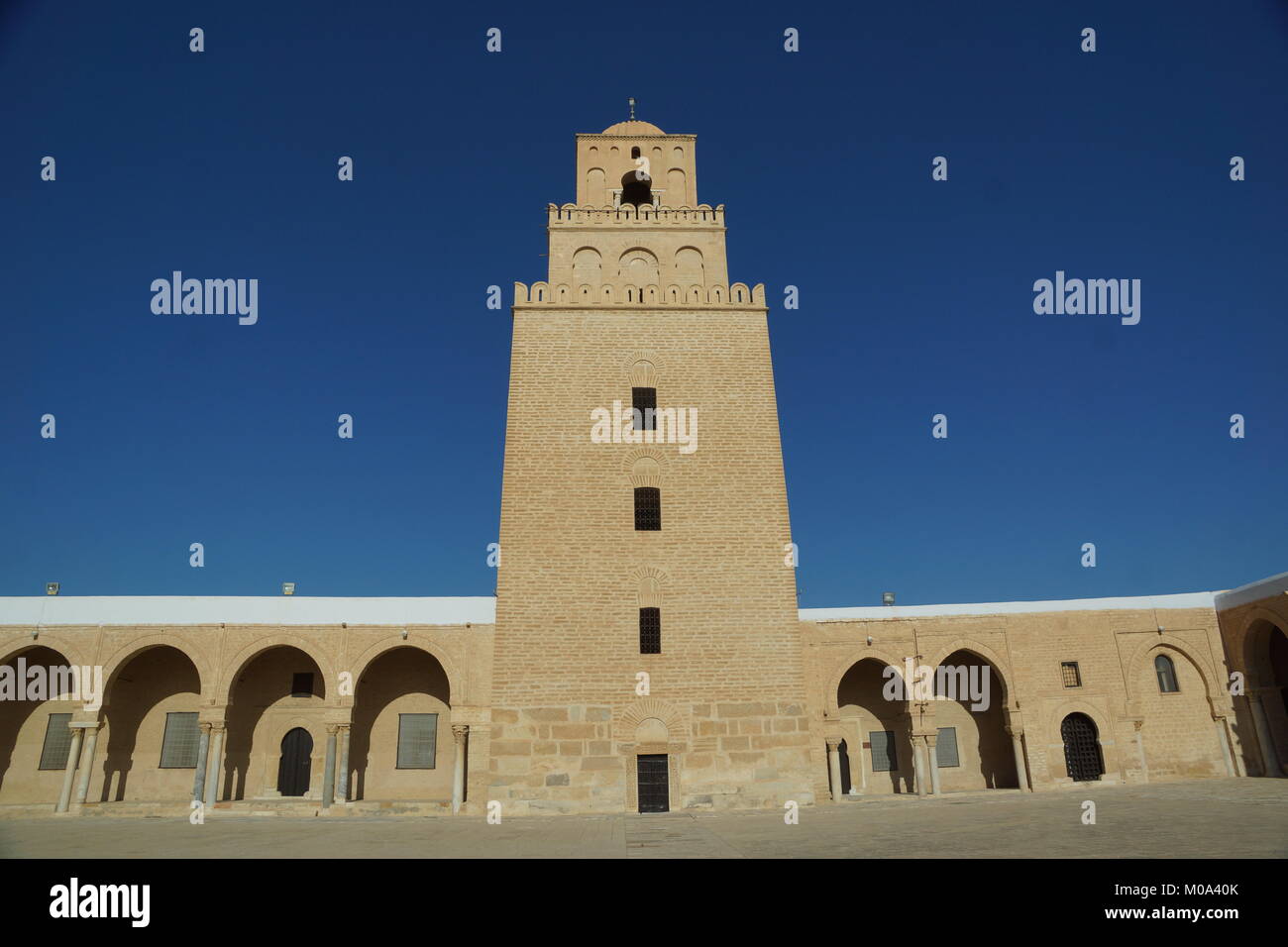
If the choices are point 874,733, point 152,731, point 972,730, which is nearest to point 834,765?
point 874,733

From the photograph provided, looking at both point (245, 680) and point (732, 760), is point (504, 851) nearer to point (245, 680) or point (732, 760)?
point (732, 760)

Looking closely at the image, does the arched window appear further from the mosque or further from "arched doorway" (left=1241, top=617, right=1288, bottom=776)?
"arched doorway" (left=1241, top=617, right=1288, bottom=776)

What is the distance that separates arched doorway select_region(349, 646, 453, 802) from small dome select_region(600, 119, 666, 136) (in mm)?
12359

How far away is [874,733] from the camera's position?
19.0 metres

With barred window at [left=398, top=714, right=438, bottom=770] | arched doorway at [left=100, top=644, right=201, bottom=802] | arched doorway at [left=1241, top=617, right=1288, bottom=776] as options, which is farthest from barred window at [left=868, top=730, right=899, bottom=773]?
arched doorway at [left=100, top=644, right=201, bottom=802]

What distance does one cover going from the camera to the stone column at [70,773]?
15.8 meters

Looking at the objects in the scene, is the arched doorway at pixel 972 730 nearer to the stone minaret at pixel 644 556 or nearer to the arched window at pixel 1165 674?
the arched window at pixel 1165 674

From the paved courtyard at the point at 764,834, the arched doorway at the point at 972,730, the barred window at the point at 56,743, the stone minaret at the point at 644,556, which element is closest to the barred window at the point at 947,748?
the arched doorway at the point at 972,730
